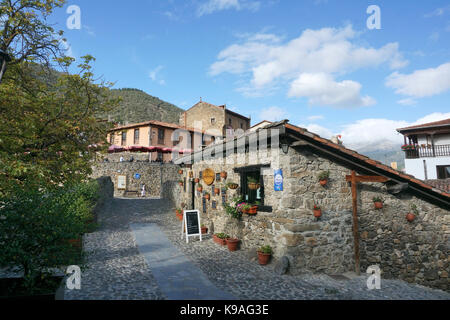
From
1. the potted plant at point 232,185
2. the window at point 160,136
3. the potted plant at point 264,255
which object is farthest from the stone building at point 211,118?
the potted plant at point 264,255

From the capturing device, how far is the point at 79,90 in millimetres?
8203

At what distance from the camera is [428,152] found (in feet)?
73.4

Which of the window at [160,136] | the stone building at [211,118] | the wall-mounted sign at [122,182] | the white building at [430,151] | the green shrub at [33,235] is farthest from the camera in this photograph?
the stone building at [211,118]

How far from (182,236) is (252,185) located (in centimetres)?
405

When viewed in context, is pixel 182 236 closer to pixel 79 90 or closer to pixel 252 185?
pixel 252 185

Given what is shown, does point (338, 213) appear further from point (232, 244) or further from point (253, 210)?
point (232, 244)

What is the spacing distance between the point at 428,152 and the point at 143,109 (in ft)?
177

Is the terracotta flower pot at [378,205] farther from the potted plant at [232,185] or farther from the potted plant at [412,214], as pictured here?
the potted plant at [232,185]

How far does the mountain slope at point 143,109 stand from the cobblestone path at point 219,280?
152ft

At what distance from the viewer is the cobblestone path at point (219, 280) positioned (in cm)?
503

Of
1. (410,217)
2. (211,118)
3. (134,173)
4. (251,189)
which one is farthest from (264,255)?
(211,118)

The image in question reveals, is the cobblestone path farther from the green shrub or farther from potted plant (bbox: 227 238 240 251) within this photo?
the green shrub

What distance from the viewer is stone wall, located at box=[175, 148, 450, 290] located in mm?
6594
